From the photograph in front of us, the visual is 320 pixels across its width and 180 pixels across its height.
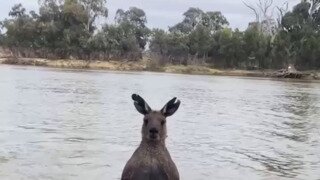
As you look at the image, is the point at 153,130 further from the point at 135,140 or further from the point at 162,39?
the point at 162,39

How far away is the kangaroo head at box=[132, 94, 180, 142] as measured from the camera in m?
6.91

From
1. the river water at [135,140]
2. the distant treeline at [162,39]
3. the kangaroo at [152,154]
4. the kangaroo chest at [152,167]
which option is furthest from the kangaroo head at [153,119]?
the distant treeline at [162,39]

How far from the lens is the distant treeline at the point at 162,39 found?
8719 cm

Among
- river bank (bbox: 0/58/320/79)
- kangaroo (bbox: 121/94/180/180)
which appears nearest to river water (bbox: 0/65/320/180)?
kangaroo (bbox: 121/94/180/180)

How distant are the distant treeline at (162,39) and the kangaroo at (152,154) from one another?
78.2 metres

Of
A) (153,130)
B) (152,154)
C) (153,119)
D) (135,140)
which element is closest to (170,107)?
(153,119)

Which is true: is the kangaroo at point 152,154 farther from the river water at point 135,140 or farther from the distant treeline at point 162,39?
the distant treeline at point 162,39

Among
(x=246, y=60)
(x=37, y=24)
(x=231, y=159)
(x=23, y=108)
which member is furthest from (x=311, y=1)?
(x=231, y=159)

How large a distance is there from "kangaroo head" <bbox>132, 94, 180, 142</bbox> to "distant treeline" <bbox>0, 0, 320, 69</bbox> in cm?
7817

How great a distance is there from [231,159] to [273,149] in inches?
88.9

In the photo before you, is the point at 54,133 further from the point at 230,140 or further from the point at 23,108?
the point at 23,108

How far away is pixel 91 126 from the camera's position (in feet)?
62.4

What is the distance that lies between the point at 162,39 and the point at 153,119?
89661 millimetres

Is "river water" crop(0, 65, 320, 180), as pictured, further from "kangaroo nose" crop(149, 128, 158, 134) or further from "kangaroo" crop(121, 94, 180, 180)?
"kangaroo nose" crop(149, 128, 158, 134)
